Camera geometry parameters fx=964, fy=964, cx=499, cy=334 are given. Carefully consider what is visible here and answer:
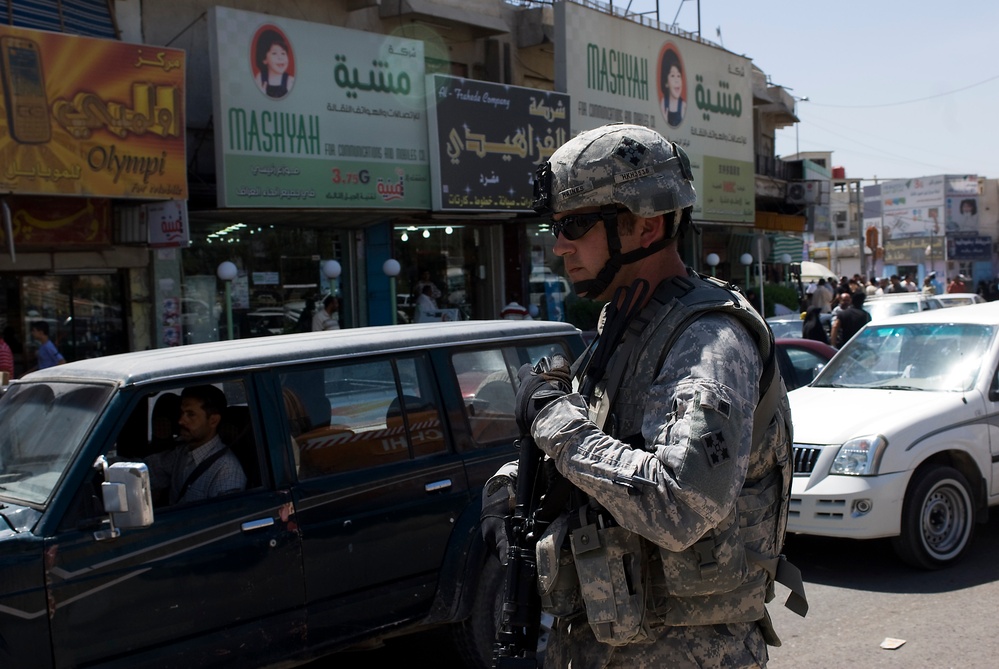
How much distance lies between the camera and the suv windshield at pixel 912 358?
692cm

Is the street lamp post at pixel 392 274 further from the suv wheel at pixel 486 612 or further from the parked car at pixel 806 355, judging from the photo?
the suv wheel at pixel 486 612

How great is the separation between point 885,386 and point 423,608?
4317 millimetres

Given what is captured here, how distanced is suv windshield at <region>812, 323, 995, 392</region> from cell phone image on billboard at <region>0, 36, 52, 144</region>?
9066mm

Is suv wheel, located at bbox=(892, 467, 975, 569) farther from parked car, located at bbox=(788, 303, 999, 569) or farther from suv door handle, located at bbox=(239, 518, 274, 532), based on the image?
suv door handle, located at bbox=(239, 518, 274, 532)

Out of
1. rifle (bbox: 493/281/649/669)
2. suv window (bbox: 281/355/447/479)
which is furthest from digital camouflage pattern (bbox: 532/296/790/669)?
suv window (bbox: 281/355/447/479)

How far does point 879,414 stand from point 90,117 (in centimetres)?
971

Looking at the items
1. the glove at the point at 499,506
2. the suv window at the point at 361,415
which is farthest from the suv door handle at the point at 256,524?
the glove at the point at 499,506

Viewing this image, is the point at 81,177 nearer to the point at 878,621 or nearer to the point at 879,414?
the point at 879,414

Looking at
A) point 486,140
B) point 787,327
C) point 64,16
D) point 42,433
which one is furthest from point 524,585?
point 486,140

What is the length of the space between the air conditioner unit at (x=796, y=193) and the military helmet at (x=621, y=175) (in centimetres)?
3061

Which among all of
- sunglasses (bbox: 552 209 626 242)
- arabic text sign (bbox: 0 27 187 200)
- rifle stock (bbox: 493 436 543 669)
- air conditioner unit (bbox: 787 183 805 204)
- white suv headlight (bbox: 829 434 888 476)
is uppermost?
air conditioner unit (bbox: 787 183 805 204)

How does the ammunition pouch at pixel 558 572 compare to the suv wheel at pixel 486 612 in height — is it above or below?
above

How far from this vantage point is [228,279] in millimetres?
14516

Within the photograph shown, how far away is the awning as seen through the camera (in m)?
12.1
